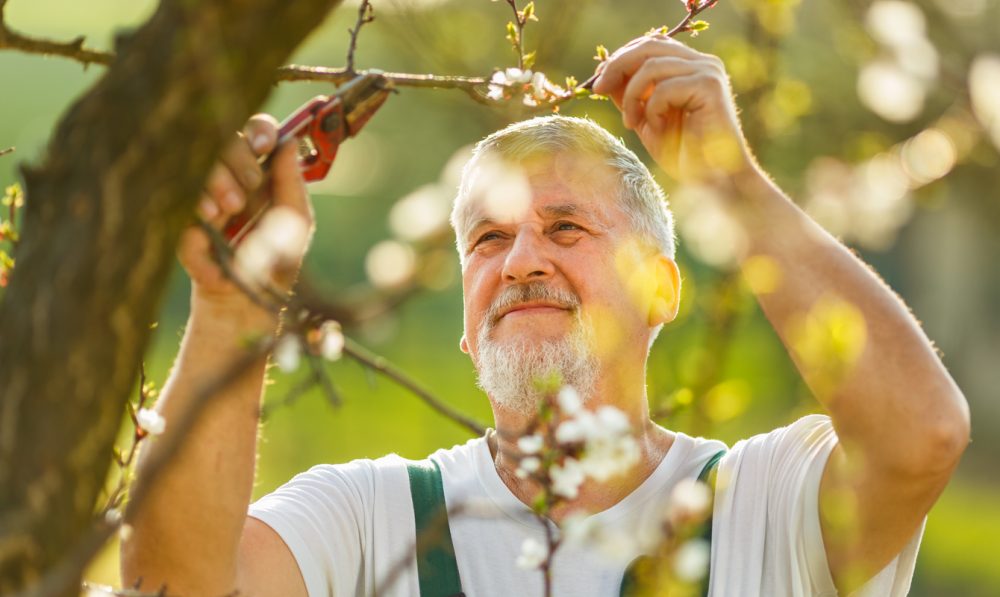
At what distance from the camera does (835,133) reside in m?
7.05

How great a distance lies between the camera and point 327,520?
1.91 meters

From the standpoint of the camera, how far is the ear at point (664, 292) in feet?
7.45

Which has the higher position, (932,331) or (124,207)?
(124,207)

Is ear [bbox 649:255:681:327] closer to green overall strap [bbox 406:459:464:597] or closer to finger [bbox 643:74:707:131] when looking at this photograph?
green overall strap [bbox 406:459:464:597]

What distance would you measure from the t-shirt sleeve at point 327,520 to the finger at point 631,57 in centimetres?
89

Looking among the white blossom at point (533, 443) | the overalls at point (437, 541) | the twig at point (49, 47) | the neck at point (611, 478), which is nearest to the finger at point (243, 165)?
the twig at point (49, 47)

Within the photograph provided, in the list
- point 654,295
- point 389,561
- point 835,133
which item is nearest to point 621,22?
point 835,133

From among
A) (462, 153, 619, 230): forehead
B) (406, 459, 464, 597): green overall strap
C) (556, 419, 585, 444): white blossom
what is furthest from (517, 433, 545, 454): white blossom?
(462, 153, 619, 230): forehead

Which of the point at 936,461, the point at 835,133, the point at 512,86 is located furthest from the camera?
the point at 835,133

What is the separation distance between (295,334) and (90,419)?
0.55 ft

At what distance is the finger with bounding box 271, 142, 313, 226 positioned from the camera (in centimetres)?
118

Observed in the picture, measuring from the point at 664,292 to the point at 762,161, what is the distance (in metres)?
1.12

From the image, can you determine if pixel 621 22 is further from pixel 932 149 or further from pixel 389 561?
pixel 389 561

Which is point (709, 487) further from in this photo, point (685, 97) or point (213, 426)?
point (213, 426)
